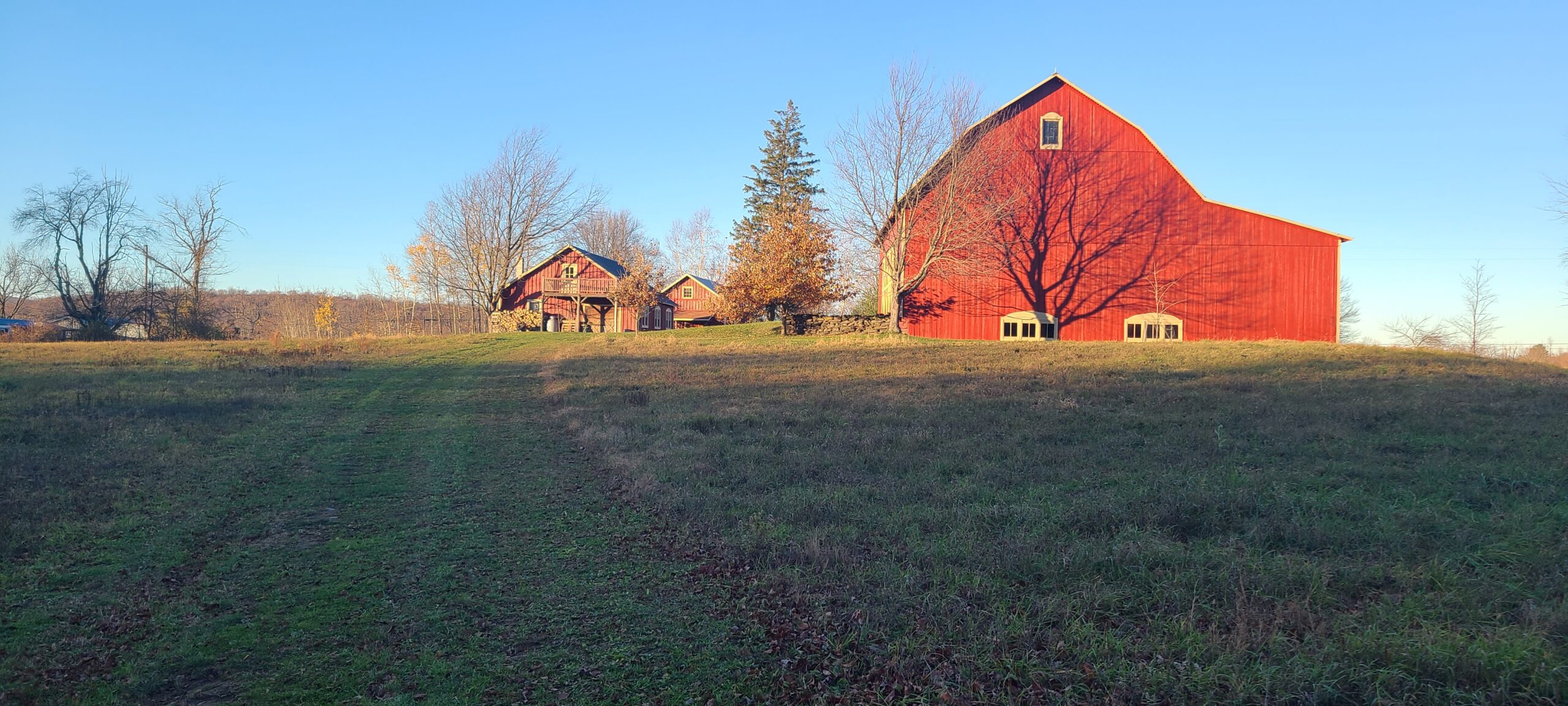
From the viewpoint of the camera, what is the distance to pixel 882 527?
659 centimetres

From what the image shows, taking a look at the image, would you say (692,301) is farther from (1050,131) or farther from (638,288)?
(1050,131)

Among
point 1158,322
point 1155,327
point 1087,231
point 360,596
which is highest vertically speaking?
point 1087,231

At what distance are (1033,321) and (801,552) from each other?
29.8 meters

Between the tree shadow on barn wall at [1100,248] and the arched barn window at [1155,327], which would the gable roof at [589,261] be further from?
the arched barn window at [1155,327]

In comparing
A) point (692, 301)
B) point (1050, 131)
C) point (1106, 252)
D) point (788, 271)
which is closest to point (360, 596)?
point (788, 271)

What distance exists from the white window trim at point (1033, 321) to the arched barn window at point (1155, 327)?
Answer: 9.76 ft

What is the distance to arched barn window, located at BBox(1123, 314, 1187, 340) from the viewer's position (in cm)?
3281

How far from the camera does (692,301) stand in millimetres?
67625

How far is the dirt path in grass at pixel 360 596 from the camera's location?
412 cm

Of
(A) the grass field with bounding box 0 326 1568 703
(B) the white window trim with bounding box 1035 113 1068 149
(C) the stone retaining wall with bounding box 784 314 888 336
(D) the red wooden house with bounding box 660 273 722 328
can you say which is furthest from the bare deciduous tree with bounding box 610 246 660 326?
(A) the grass field with bounding box 0 326 1568 703

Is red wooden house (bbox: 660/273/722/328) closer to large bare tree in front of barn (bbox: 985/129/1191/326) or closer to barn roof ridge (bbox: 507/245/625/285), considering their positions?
barn roof ridge (bbox: 507/245/625/285)

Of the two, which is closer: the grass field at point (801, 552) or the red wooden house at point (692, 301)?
the grass field at point (801, 552)

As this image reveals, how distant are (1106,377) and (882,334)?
15527mm

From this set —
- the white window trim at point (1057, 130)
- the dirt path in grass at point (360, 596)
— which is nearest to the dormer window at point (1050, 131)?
the white window trim at point (1057, 130)
